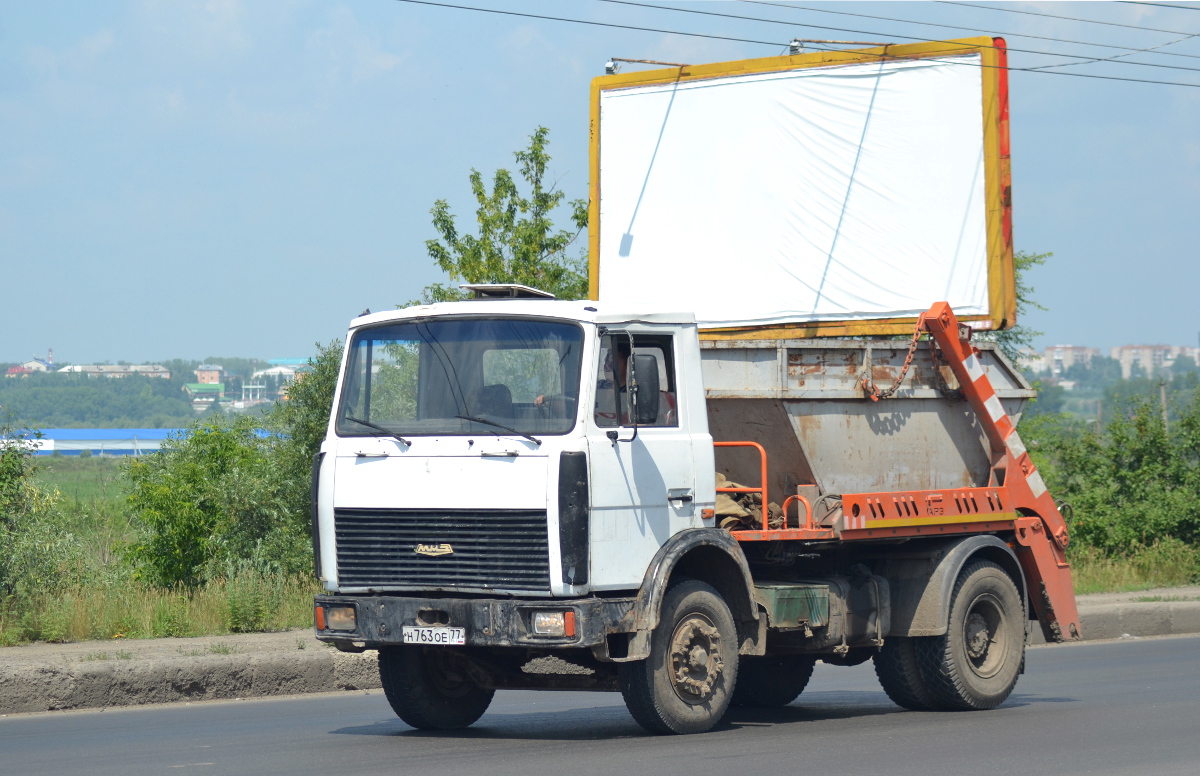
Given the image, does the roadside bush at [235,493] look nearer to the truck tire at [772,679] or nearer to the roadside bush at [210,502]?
the roadside bush at [210,502]

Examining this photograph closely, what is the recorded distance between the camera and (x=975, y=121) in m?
10.0

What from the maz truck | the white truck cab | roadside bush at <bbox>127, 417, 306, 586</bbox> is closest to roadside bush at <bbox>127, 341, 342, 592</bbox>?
roadside bush at <bbox>127, 417, 306, 586</bbox>

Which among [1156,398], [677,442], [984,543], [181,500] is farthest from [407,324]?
[1156,398]

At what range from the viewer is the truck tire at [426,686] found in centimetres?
855

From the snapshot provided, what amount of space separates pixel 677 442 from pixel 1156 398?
16091mm

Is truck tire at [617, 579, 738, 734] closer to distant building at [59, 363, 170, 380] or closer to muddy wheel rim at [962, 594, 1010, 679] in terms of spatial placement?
muddy wheel rim at [962, 594, 1010, 679]

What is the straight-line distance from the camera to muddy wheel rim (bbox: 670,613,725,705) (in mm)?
7898

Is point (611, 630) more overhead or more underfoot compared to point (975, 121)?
more underfoot

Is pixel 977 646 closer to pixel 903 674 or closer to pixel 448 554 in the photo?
pixel 903 674

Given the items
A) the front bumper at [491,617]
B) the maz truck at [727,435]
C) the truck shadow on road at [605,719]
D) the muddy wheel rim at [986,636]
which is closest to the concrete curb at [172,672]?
the truck shadow on road at [605,719]

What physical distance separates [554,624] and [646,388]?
4.64ft

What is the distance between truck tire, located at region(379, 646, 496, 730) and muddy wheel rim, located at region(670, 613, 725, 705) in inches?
56.7

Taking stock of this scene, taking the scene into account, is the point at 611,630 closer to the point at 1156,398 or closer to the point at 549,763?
the point at 549,763

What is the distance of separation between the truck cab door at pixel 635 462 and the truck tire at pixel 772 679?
244 centimetres
